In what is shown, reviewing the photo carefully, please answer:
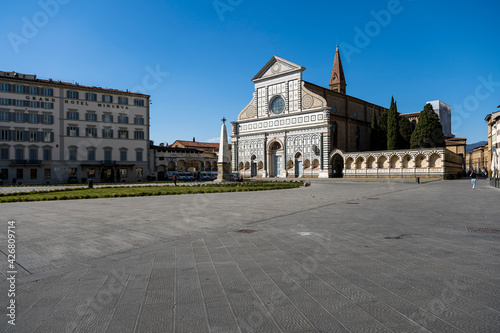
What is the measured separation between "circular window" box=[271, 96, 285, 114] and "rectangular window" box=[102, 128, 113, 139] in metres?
29.2

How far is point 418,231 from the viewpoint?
8.30 meters

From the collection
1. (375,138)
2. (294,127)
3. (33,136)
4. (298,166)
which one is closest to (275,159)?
(298,166)

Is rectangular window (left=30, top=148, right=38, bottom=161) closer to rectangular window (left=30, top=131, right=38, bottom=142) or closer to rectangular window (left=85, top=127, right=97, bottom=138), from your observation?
rectangular window (left=30, top=131, right=38, bottom=142)

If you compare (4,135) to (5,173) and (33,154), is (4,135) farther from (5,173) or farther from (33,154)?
(5,173)

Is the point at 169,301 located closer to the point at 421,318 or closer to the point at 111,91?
the point at 421,318

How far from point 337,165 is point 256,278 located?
2169 inches

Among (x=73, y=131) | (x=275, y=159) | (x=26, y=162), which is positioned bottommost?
(x=26, y=162)

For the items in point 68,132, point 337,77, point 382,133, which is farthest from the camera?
point 337,77

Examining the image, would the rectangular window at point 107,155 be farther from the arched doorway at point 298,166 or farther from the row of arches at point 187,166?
the arched doorway at point 298,166

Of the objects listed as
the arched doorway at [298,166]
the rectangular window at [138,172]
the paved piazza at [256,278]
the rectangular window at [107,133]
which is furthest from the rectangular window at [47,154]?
the paved piazza at [256,278]

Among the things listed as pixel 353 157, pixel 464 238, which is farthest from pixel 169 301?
pixel 353 157

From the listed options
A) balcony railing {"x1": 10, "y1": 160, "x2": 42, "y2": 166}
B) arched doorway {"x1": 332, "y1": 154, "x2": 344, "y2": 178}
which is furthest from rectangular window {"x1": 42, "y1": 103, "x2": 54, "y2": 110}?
arched doorway {"x1": 332, "y1": 154, "x2": 344, "y2": 178}

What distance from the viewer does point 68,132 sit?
169 feet

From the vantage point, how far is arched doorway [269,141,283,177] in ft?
206
